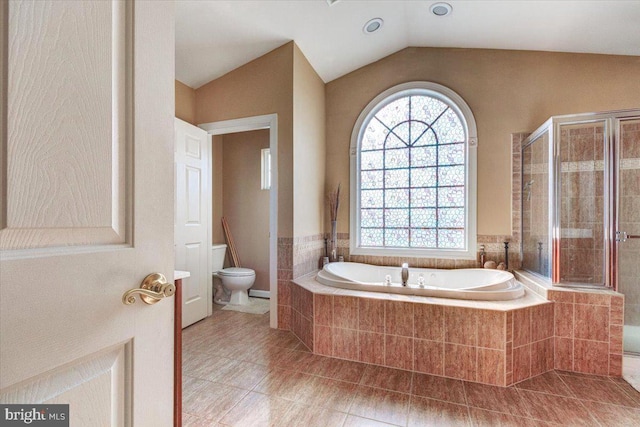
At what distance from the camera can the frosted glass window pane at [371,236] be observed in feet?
11.7

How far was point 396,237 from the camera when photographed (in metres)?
3.52

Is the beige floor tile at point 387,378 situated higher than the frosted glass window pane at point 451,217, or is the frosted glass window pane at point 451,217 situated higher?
the frosted glass window pane at point 451,217

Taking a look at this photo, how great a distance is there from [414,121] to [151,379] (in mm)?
3482

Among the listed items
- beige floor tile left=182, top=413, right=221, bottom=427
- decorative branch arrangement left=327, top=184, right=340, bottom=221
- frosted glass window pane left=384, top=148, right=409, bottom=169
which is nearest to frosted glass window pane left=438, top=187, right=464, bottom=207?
frosted glass window pane left=384, top=148, right=409, bottom=169

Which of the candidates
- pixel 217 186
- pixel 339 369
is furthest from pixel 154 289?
pixel 217 186

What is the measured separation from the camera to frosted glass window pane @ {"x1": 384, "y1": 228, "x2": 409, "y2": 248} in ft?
11.4

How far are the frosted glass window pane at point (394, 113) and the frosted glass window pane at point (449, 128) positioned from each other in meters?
0.37

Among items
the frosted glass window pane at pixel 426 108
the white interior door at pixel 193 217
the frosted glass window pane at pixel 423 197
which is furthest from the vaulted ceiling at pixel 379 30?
the frosted glass window pane at pixel 423 197

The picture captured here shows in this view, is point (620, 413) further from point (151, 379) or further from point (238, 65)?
point (238, 65)

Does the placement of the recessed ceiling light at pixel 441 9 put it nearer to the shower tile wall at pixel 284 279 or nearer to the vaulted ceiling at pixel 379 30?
the vaulted ceiling at pixel 379 30

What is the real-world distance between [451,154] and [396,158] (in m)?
0.59

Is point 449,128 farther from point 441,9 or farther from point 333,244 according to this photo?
point 333,244

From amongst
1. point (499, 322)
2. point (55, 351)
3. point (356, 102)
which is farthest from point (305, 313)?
point (356, 102)

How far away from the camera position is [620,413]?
1.72 m
